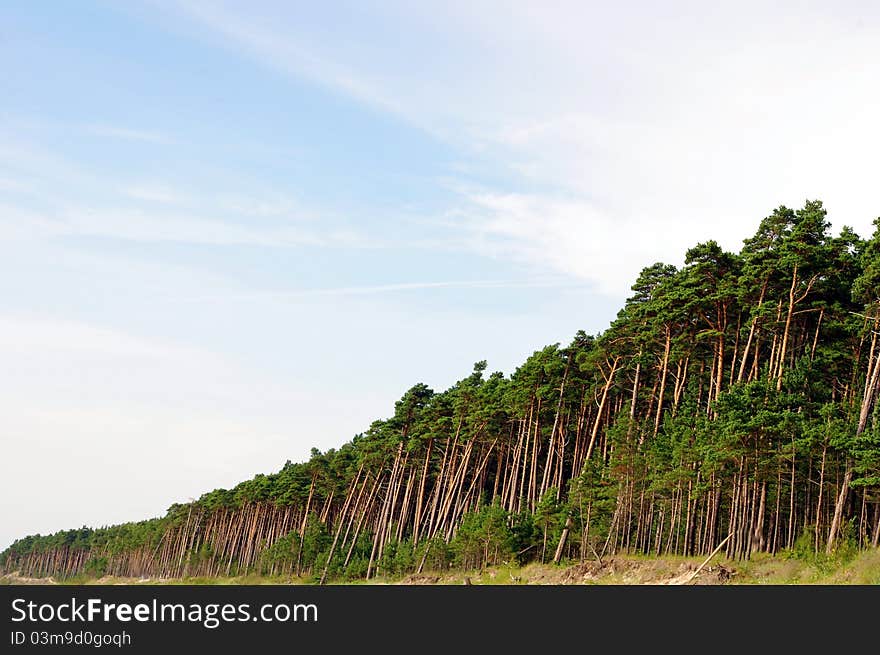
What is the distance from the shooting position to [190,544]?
14762cm

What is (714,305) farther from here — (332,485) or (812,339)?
(332,485)

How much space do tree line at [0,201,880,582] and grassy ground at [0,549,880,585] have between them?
3.52 feet

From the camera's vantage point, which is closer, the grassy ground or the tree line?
the grassy ground

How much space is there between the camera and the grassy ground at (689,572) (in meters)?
33.2

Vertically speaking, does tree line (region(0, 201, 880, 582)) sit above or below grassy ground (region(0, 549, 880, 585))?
above

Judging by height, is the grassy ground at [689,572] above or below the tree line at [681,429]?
below

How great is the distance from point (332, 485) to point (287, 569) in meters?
10.7

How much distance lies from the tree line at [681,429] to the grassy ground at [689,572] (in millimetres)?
1074

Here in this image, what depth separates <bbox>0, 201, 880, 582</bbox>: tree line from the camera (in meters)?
38.5

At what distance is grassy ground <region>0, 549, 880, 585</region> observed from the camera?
109 ft

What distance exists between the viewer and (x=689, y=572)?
3947 centimetres

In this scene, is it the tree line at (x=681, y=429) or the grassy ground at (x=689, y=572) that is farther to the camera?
the tree line at (x=681, y=429)

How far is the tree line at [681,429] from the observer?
38500 millimetres
